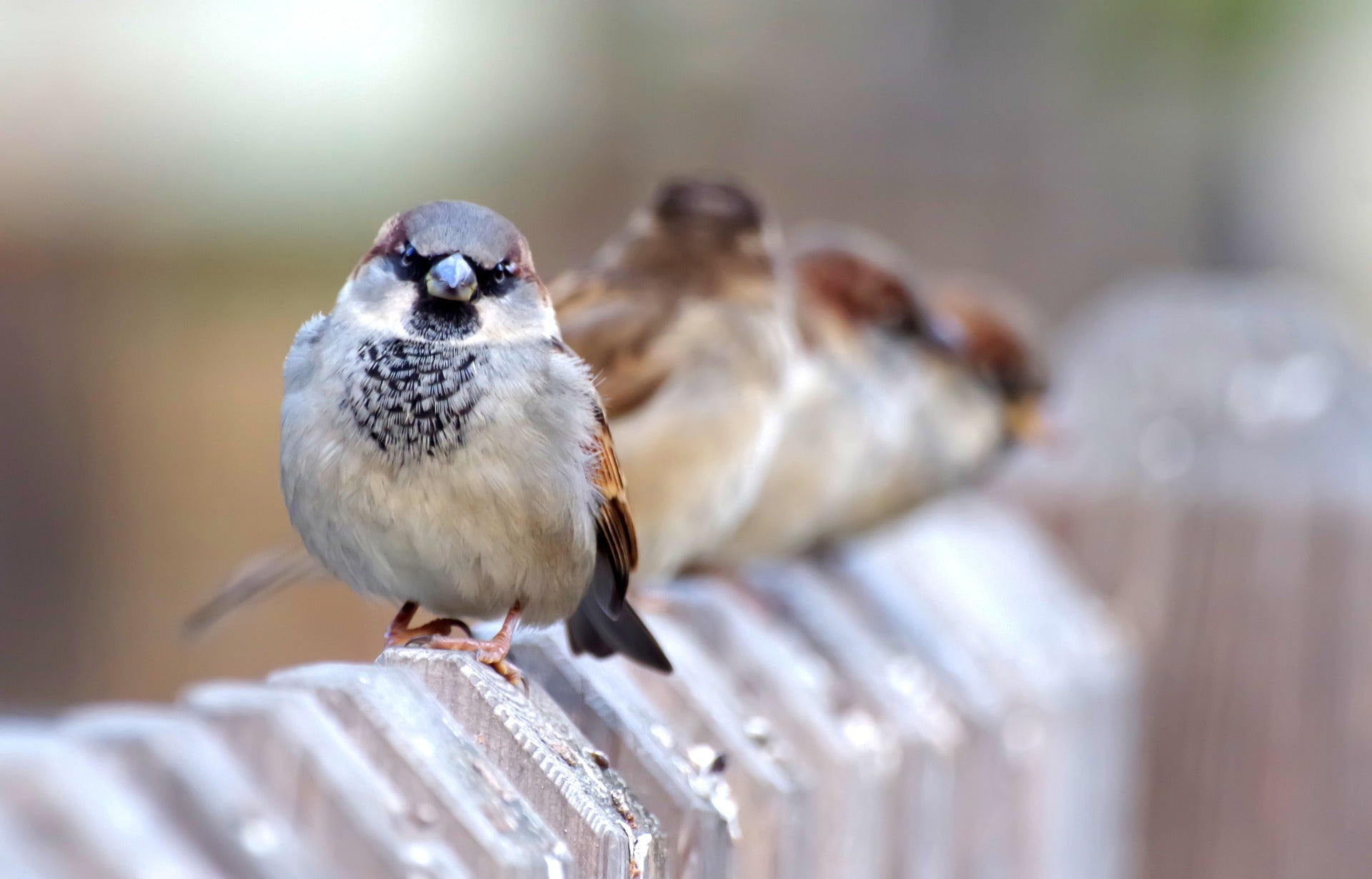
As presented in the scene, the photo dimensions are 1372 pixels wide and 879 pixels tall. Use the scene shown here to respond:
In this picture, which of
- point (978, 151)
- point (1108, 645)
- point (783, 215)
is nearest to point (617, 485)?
point (1108, 645)

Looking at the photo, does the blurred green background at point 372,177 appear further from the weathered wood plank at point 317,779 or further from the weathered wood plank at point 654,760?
the weathered wood plank at point 317,779

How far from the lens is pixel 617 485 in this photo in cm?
168

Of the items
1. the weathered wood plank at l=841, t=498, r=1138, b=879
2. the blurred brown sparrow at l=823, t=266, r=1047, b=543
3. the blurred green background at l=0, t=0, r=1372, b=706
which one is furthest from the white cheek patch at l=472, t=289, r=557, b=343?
the blurred green background at l=0, t=0, r=1372, b=706

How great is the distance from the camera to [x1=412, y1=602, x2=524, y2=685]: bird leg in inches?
52.4

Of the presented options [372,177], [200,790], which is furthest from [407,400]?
[372,177]

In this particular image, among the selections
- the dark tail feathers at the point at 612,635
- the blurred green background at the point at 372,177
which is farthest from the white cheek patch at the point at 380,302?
the blurred green background at the point at 372,177

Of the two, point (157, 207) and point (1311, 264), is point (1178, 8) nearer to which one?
point (1311, 264)

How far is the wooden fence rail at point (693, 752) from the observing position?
89 cm

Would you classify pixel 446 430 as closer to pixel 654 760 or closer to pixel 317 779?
pixel 654 760

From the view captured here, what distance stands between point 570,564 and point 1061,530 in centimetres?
194

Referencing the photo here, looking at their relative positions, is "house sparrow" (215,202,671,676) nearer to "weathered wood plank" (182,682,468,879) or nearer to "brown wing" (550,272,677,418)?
"weathered wood plank" (182,682,468,879)

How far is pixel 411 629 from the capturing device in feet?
5.46

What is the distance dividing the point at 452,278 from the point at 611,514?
31cm

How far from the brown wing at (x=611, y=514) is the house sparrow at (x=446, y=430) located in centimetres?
1
